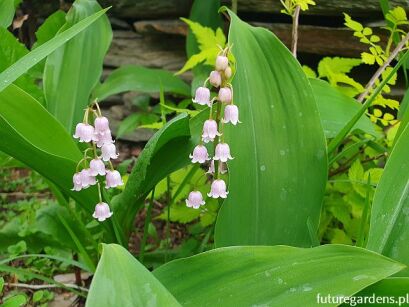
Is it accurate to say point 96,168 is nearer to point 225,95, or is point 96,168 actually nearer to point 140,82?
point 225,95

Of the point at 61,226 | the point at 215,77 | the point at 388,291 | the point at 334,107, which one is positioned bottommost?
the point at 61,226

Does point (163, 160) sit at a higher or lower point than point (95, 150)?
lower

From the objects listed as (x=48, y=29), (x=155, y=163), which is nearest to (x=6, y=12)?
(x=48, y=29)

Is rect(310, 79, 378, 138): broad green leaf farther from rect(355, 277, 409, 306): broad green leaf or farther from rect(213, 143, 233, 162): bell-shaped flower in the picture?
rect(355, 277, 409, 306): broad green leaf

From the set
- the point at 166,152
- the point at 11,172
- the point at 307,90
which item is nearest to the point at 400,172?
the point at 307,90

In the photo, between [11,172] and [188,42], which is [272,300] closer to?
[188,42]

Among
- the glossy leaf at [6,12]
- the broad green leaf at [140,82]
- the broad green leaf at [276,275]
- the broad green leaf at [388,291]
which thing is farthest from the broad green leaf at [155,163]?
the broad green leaf at [140,82]

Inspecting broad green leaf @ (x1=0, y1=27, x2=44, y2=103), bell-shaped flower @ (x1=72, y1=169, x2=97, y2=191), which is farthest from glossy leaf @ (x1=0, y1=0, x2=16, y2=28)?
bell-shaped flower @ (x1=72, y1=169, x2=97, y2=191)
